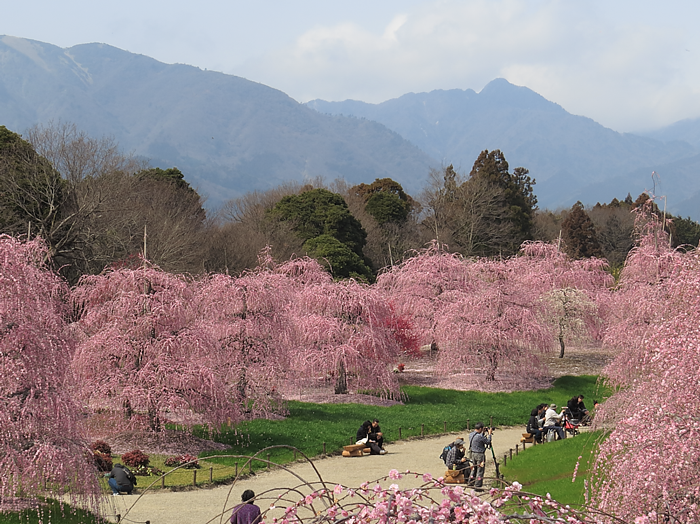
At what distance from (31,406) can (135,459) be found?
6.21m

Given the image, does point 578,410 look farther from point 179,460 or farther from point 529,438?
point 179,460

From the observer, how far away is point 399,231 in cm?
6862

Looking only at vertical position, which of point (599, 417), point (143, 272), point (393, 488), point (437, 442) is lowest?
point (437, 442)

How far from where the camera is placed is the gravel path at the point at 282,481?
47.6ft

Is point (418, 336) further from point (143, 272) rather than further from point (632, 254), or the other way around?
point (143, 272)

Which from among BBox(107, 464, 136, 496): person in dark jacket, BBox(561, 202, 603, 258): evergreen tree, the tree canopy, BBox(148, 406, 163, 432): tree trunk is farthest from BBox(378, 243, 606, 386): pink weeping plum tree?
BBox(561, 202, 603, 258): evergreen tree

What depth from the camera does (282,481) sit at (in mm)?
17531

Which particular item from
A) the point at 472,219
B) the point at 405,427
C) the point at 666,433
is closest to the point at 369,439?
the point at 405,427

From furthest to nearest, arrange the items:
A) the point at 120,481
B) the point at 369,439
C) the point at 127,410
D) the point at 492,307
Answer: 1. the point at 492,307
2. the point at 369,439
3. the point at 127,410
4. the point at 120,481

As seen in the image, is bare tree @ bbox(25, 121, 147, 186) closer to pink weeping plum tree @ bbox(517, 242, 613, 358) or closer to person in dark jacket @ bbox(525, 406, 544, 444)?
person in dark jacket @ bbox(525, 406, 544, 444)

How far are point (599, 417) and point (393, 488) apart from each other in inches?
520

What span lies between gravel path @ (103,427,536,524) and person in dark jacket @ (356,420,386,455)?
1.23 ft

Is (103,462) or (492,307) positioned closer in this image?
(103,462)

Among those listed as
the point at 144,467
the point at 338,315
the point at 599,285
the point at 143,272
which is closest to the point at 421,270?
the point at 338,315
